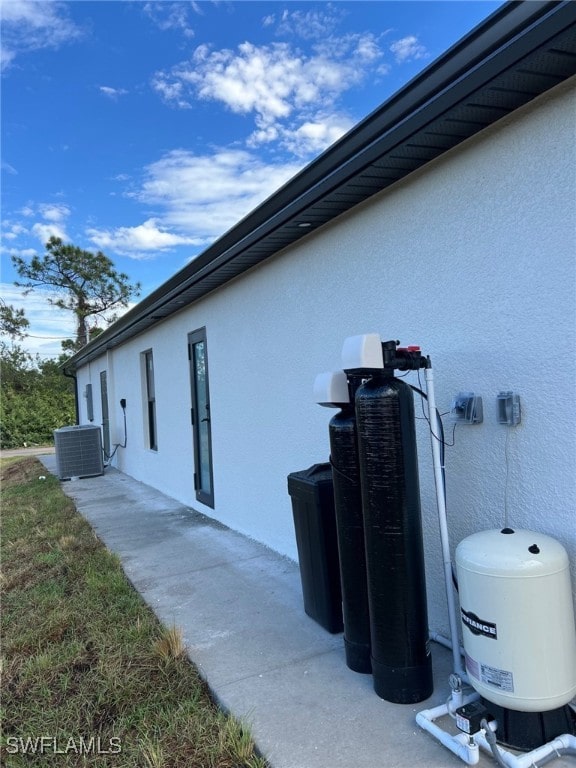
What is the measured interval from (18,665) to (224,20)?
5.18m

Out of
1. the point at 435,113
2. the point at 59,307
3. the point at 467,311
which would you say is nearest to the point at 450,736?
the point at 467,311

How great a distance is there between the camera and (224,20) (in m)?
4.52

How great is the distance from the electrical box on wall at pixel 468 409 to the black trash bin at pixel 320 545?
85 cm

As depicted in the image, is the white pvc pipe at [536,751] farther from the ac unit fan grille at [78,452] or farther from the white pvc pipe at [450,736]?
the ac unit fan grille at [78,452]

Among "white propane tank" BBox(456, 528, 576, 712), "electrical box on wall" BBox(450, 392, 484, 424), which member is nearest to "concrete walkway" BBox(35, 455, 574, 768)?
"white propane tank" BBox(456, 528, 576, 712)

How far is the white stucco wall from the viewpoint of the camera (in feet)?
7.08

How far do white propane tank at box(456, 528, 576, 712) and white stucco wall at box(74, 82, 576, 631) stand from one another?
318 mm

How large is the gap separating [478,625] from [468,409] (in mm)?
992

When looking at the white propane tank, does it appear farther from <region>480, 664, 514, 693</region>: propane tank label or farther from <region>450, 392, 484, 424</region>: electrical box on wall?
<region>450, 392, 484, 424</region>: electrical box on wall

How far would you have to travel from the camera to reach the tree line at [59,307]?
2450cm

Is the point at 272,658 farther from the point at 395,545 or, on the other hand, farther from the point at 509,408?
the point at 509,408

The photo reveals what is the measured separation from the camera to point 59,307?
27.8 metres

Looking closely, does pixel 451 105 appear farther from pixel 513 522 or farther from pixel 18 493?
pixel 18 493

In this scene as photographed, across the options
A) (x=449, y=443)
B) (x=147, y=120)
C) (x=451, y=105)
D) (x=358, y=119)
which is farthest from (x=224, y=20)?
(x=147, y=120)
